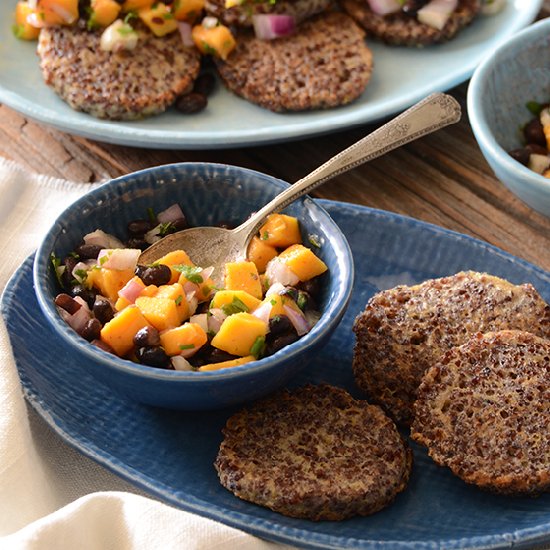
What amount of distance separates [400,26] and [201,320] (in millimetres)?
2746

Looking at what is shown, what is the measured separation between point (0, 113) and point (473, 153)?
2.52 m

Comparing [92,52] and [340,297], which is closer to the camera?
[340,297]

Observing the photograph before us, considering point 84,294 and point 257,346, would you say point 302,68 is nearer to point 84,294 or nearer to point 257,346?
point 84,294

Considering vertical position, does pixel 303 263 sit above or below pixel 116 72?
below

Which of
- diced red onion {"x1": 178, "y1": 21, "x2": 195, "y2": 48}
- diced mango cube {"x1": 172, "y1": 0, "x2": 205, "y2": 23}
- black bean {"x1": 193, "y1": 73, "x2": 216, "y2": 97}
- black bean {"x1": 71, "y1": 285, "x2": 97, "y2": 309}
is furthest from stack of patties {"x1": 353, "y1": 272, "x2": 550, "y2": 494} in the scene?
diced mango cube {"x1": 172, "y1": 0, "x2": 205, "y2": 23}

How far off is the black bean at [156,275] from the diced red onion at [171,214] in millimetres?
370

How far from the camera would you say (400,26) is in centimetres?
524

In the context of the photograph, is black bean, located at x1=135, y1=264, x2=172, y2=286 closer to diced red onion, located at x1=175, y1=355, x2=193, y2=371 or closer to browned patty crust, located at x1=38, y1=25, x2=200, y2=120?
diced red onion, located at x1=175, y1=355, x2=193, y2=371

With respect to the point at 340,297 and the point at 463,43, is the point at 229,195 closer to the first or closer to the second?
the point at 340,297

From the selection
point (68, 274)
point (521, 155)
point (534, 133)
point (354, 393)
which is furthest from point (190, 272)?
point (534, 133)

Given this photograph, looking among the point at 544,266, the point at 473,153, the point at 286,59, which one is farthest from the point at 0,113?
the point at 544,266

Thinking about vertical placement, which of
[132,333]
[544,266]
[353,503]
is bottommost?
[544,266]

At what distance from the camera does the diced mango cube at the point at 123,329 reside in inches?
119

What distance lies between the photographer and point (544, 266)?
421 cm
